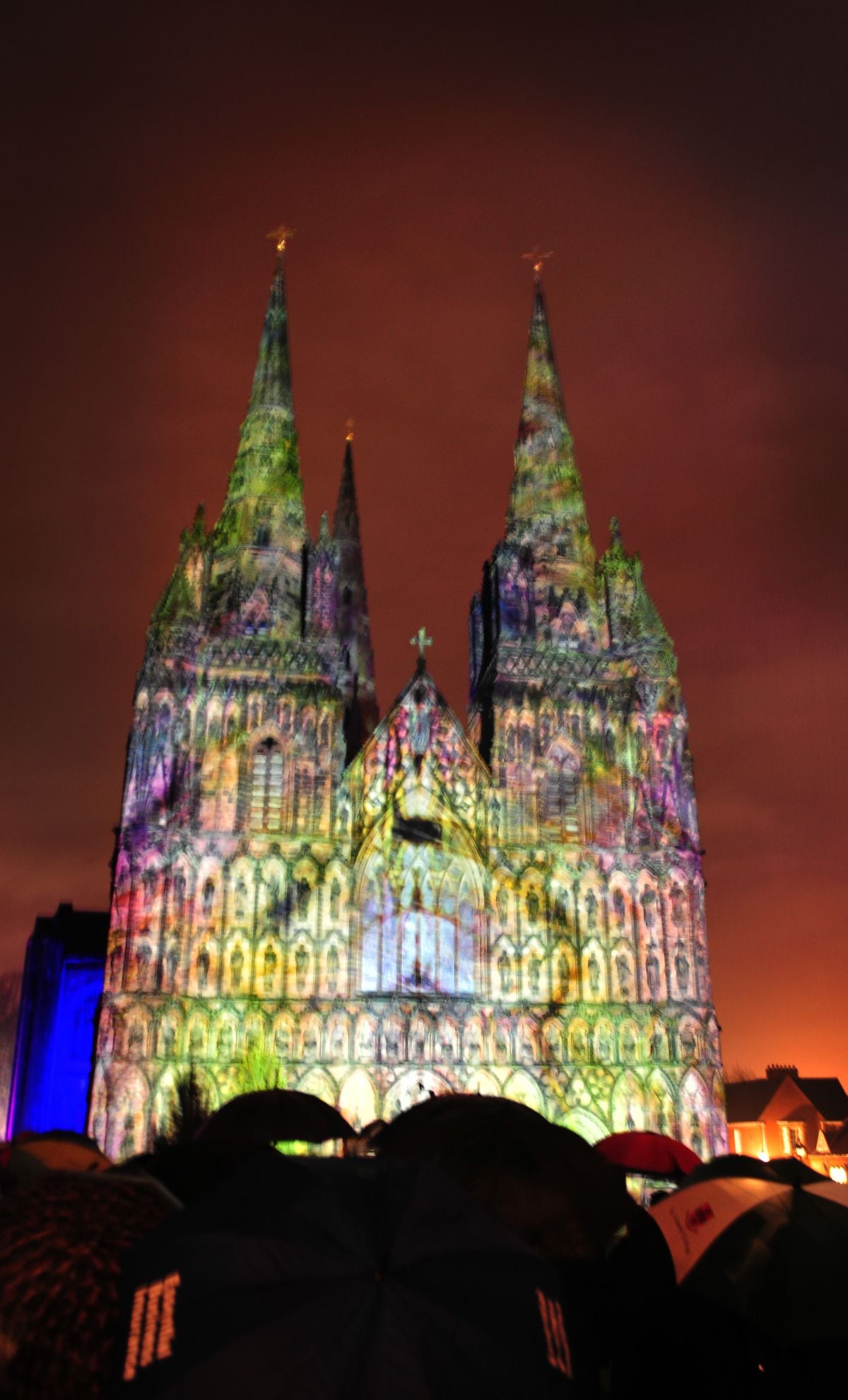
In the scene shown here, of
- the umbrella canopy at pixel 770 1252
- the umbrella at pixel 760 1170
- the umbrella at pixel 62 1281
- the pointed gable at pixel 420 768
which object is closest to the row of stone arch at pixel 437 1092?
the pointed gable at pixel 420 768

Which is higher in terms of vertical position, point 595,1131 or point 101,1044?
point 101,1044

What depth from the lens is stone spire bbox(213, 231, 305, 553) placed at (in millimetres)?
41219

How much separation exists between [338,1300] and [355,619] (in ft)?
170

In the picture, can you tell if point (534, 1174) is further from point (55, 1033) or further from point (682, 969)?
point (55, 1033)

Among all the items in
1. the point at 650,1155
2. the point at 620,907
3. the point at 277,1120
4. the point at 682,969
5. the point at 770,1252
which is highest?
the point at 620,907

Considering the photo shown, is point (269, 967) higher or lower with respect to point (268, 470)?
lower

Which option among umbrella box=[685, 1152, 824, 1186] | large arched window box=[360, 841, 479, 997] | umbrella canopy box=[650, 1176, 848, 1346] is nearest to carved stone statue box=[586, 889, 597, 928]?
large arched window box=[360, 841, 479, 997]

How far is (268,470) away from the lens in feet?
141

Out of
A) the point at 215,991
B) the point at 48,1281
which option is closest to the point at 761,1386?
the point at 48,1281

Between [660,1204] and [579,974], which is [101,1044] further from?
[660,1204]

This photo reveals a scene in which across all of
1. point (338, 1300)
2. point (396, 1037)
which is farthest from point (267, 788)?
point (338, 1300)

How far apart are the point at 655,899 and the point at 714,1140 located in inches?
269

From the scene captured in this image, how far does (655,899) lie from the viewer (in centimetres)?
3591

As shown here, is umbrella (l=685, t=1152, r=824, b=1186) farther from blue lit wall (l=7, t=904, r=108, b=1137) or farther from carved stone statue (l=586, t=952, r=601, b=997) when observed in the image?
blue lit wall (l=7, t=904, r=108, b=1137)
